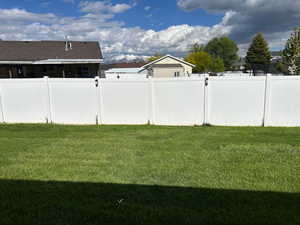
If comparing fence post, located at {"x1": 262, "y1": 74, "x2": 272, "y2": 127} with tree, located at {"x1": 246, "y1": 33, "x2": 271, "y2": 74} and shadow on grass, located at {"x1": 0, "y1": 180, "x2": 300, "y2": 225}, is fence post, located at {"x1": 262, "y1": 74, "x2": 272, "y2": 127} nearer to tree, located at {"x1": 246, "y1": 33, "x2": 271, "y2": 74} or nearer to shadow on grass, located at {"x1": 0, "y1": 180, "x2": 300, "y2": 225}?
shadow on grass, located at {"x1": 0, "y1": 180, "x2": 300, "y2": 225}

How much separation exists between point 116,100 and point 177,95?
6.25ft

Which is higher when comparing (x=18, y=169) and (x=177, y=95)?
(x=177, y=95)

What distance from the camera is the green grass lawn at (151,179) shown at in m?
2.57

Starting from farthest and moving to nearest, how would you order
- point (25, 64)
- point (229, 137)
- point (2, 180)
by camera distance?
point (25, 64), point (229, 137), point (2, 180)

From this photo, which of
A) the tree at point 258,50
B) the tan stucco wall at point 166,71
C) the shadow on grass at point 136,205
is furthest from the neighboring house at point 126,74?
the tree at point 258,50

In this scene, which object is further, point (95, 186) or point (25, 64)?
point (25, 64)

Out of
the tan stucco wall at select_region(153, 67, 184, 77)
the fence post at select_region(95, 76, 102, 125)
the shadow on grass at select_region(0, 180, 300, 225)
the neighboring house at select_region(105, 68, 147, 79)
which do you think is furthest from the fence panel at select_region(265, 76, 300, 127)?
the tan stucco wall at select_region(153, 67, 184, 77)

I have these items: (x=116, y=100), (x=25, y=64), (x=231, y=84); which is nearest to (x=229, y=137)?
(x=231, y=84)

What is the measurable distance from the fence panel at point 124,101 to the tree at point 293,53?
20.9 metres

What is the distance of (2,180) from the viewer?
3.47 meters

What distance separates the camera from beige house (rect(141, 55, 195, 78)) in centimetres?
3105

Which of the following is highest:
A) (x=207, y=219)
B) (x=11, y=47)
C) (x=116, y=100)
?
(x=11, y=47)

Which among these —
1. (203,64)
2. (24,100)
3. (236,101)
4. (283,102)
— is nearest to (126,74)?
(203,64)

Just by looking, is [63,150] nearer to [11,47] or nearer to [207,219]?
[207,219]
